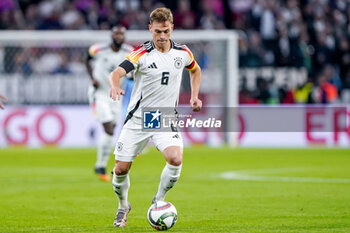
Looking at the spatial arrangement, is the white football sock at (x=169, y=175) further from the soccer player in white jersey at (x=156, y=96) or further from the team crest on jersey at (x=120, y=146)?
the team crest on jersey at (x=120, y=146)

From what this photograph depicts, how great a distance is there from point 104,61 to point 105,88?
1.66 feet

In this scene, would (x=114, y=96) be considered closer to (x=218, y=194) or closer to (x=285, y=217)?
(x=285, y=217)

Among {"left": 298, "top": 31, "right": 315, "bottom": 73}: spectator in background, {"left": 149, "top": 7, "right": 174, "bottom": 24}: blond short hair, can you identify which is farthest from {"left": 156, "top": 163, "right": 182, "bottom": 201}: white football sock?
{"left": 298, "top": 31, "right": 315, "bottom": 73}: spectator in background

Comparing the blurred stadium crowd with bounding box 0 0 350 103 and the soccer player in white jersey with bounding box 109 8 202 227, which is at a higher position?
the soccer player in white jersey with bounding box 109 8 202 227

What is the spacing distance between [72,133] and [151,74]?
13.6 metres

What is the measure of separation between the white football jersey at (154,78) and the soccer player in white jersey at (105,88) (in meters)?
5.43

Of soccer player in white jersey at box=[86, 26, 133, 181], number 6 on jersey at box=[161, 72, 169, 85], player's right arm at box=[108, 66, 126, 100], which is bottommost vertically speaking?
soccer player in white jersey at box=[86, 26, 133, 181]

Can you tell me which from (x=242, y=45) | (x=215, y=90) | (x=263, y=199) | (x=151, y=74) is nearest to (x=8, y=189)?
(x=263, y=199)

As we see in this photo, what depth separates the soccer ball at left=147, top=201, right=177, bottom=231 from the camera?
7.42 meters

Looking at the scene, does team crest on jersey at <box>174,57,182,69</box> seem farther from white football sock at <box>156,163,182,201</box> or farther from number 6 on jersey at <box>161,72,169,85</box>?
white football sock at <box>156,163,182,201</box>

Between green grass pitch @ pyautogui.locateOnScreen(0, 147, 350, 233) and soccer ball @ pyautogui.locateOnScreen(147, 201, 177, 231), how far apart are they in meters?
0.15

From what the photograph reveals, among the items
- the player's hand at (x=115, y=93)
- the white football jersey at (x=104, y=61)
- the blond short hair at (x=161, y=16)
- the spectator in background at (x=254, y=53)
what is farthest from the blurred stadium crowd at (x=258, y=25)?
the player's hand at (x=115, y=93)

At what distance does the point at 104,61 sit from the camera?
1391 centimetres

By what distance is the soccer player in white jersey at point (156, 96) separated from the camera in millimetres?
7645
